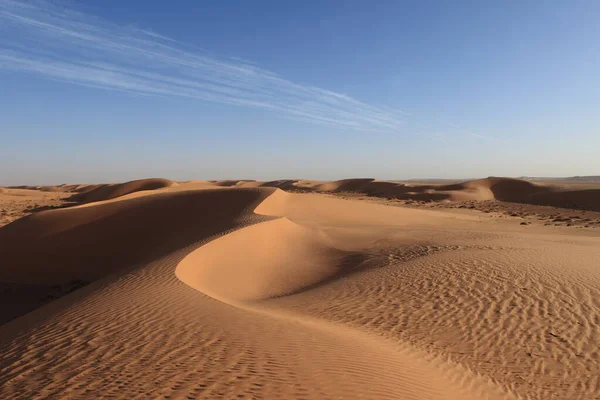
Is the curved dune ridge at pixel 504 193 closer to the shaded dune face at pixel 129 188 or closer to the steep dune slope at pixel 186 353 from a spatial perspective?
the shaded dune face at pixel 129 188

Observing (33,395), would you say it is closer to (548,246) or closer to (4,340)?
(4,340)

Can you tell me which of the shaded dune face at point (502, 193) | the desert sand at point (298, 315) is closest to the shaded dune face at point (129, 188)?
the shaded dune face at point (502, 193)

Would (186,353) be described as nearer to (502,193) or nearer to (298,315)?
(298,315)

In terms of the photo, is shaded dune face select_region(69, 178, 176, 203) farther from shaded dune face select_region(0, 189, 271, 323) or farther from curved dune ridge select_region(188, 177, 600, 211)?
shaded dune face select_region(0, 189, 271, 323)

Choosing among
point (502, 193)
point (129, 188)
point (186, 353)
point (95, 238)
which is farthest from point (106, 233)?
point (502, 193)

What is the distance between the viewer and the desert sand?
14.6 feet

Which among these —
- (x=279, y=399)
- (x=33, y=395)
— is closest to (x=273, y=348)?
(x=279, y=399)

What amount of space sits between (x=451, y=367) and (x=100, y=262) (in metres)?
14.8

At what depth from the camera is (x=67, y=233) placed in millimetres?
18516

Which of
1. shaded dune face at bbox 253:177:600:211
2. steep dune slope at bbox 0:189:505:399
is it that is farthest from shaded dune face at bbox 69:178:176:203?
steep dune slope at bbox 0:189:505:399

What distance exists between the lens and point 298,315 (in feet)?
25.6

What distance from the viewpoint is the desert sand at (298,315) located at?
446 centimetres

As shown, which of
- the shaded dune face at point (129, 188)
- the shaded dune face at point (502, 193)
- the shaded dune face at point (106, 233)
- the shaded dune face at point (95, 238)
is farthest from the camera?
the shaded dune face at point (129, 188)

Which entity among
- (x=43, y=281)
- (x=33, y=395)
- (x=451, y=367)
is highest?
(x=33, y=395)
